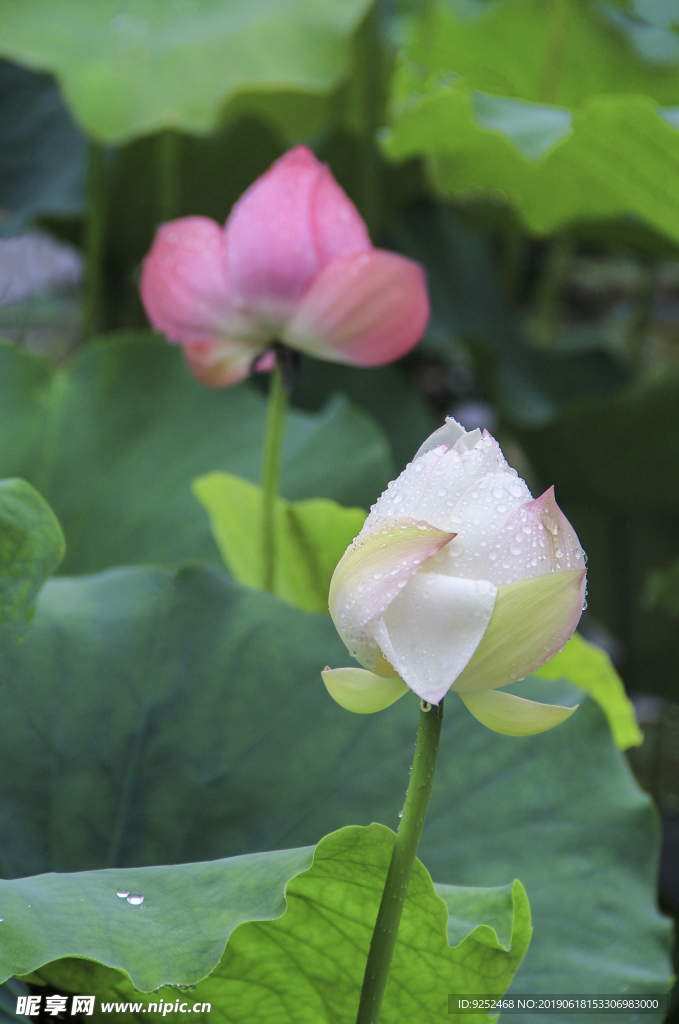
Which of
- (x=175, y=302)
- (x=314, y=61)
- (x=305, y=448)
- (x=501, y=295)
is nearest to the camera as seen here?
(x=175, y=302)

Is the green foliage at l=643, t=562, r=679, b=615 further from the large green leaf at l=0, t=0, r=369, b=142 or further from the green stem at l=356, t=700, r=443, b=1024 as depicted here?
the green stem at l=356, t=700, r=443, b=1024

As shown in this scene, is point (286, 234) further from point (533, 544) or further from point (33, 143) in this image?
point (33, 143)

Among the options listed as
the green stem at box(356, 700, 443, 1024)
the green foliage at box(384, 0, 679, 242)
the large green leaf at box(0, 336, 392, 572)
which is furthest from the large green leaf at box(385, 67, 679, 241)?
the green stem at box(356, 700, 443, 1024)

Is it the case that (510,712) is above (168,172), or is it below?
above

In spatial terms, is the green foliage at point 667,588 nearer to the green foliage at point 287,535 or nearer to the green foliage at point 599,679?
the green foliage at point 599,679

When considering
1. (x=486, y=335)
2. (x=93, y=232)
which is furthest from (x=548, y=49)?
(x=93, y=232)

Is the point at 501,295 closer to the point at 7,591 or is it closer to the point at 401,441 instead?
the point at 401,441

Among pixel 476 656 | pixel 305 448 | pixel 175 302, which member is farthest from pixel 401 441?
pixel 476 656
